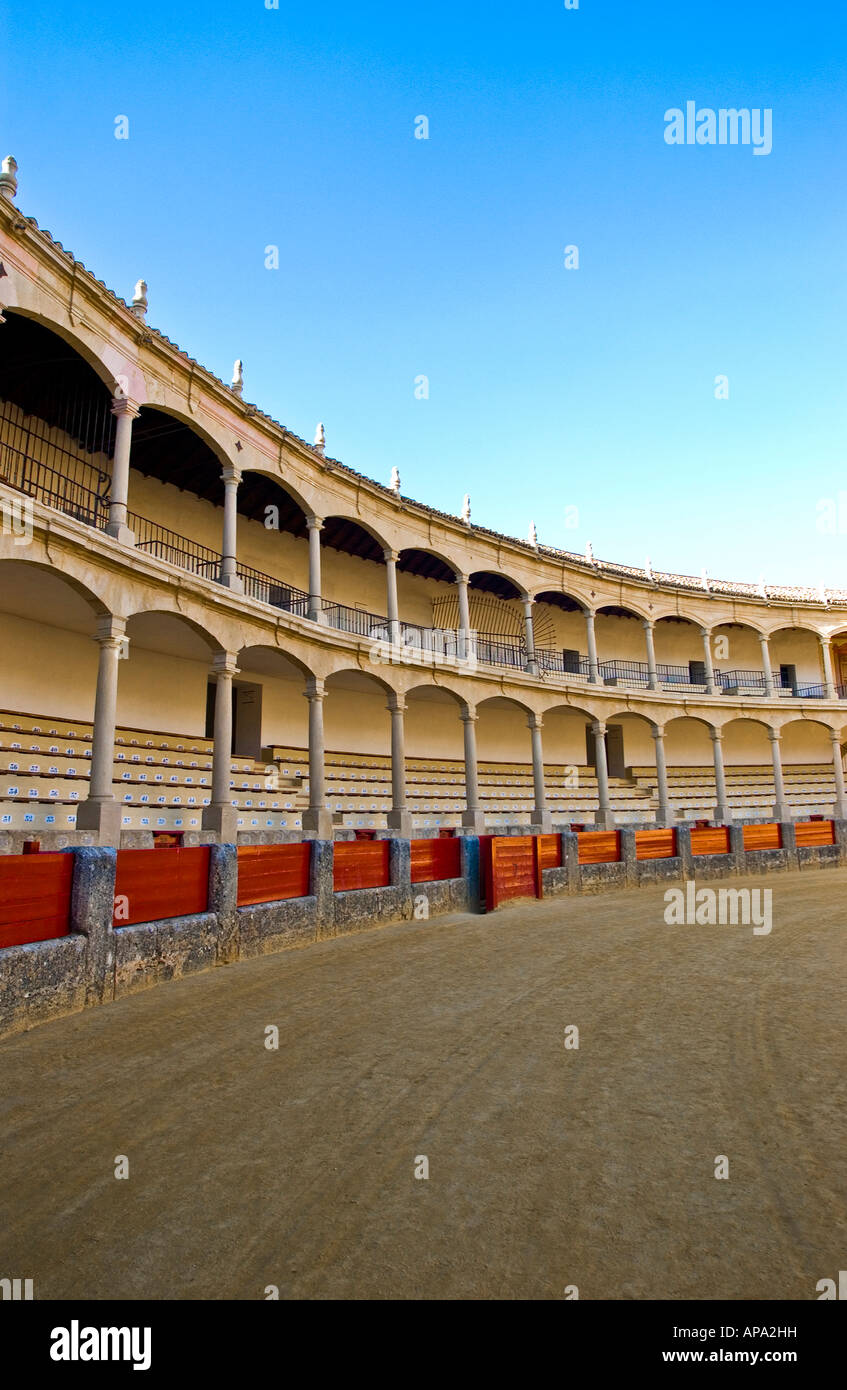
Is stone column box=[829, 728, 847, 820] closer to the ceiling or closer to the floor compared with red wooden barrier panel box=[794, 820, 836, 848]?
closer to the ceiling

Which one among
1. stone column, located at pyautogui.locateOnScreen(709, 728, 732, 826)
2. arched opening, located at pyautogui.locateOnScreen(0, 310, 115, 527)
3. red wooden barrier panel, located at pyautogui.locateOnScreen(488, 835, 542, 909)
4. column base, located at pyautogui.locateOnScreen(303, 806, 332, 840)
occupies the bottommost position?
red wooden barrier panel, located at pyautogui.locateOnScreen(488, 835, 542, 909)

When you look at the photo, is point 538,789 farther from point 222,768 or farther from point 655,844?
point 222,768

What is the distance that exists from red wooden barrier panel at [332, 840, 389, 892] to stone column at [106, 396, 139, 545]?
650cm

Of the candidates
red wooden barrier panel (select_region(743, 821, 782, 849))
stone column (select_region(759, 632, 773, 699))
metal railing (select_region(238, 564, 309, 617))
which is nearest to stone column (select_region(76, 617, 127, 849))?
metal railing (select_region(238, 564, 309, 617))

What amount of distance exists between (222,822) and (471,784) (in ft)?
28.6

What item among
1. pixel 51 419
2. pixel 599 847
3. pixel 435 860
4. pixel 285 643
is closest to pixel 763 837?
pixel 599 847

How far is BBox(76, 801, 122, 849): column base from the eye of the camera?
11086 millimetres

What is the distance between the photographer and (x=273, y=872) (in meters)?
9.15

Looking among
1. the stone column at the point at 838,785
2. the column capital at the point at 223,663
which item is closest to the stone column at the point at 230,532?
the column capital at the point at 223,663

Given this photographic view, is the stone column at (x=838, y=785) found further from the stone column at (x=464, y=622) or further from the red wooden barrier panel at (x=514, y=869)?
the red wooden barrier panel at (x=514, y=869)

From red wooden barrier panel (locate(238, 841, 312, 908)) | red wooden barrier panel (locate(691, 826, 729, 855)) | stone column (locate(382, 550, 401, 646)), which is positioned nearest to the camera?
red wooden barrier panel (locate(238, 841, 312, 908))

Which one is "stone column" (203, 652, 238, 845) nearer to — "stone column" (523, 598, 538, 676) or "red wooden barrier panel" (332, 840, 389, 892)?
"red wooden barrier panel" (332, 840, 389, 892)

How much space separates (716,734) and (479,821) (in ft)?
42.0

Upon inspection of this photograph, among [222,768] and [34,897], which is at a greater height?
[222,768]
